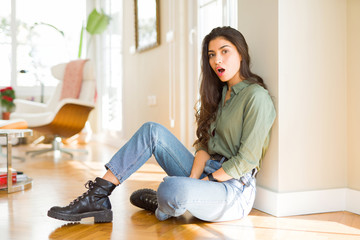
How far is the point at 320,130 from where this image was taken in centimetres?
209

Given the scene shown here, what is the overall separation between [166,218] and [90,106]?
2820 mm

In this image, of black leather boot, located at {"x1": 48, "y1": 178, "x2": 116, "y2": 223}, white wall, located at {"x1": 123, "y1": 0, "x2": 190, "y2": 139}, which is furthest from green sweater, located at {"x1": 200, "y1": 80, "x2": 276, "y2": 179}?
white wall, located at {"x1": 123, "y1": 0, "x2": 190, "y2": 139}

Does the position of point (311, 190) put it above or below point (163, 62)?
below

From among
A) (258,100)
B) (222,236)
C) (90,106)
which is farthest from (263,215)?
(90,106)

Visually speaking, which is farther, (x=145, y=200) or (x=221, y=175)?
(x=145, y=200)

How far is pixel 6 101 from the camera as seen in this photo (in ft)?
18.7

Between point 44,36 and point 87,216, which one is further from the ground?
point 44,36

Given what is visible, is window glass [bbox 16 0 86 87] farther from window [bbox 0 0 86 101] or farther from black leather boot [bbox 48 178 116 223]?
black leather boot [bbox 48 178 116 223]

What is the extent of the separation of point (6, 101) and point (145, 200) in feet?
14.0

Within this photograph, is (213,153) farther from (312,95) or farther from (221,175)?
(312,95)

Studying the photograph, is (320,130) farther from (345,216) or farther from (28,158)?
(28,158)

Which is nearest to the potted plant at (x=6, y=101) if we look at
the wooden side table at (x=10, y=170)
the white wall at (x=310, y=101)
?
the wooden side table at (x=10, y=170)

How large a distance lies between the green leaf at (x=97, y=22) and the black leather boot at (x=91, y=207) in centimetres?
430

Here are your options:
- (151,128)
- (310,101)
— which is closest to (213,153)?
(151,128)
